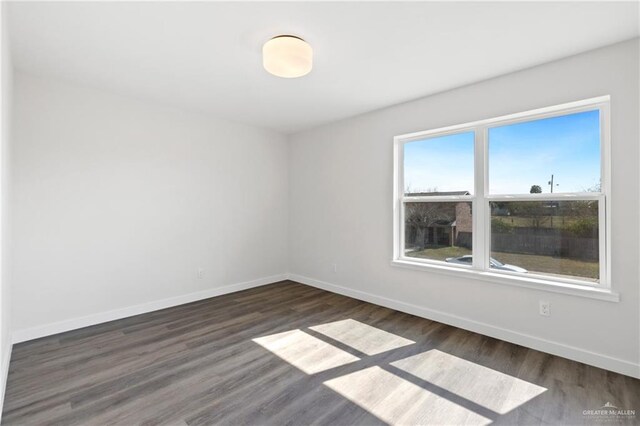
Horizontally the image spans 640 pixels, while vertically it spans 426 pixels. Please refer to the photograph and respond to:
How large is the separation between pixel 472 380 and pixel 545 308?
40.9 inches

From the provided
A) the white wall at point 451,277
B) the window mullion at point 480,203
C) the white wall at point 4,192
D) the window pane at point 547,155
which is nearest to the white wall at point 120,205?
the white wall at point 4,192

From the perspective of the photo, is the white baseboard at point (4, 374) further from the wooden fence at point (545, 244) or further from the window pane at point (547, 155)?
the window pane at point (547, 155)

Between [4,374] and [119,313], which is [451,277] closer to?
[119,313]

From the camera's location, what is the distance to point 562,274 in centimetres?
265

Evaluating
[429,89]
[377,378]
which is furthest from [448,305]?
[429,89]

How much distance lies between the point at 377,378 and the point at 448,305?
4.67 ft

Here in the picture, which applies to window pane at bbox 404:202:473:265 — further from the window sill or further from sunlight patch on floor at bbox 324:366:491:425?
sunlight patch on floor at bbox 324:366:491:425

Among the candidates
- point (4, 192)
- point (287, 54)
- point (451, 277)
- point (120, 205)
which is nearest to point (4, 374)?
point (4, 192)

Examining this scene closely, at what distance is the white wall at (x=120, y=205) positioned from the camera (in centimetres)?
287

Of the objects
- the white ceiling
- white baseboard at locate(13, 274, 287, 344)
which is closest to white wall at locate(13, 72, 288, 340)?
white baseboard at locate(13, 274, 287, 344)

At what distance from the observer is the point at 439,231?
11.4 ft

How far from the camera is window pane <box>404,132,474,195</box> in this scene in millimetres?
3273

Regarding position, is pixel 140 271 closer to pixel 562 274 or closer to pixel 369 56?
pixel 369 56

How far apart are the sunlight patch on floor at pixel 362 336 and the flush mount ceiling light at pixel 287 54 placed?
8.02ft
